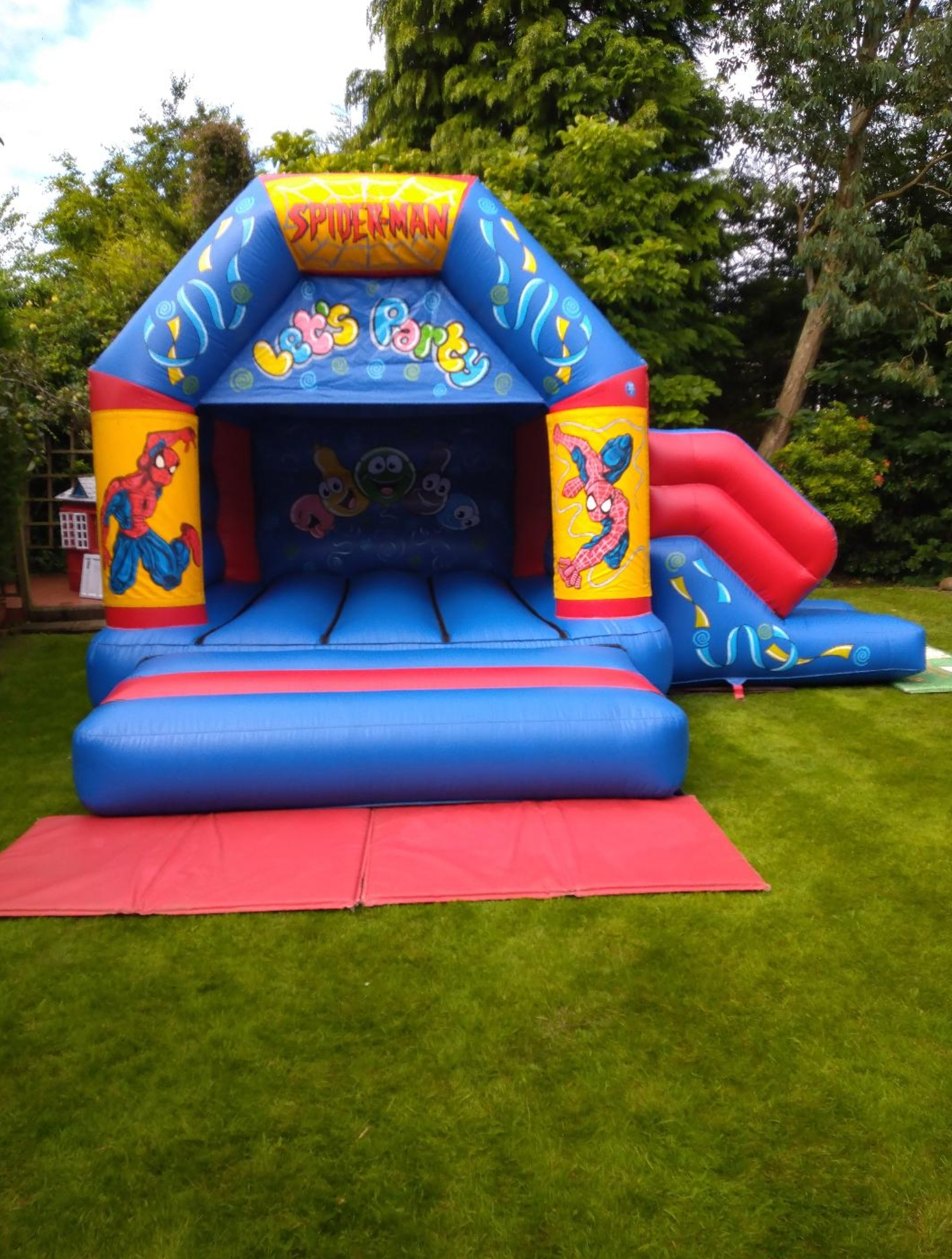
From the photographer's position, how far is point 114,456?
12.1ft

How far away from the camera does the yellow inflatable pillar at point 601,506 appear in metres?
3.86

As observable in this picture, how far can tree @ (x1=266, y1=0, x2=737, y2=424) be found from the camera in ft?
25.4

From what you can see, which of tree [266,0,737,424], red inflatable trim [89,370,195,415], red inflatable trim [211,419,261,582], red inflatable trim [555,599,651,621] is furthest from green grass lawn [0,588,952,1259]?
tree [266,0,737,424]

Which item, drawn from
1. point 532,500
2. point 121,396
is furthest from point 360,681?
point 532,500

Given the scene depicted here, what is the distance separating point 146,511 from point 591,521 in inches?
72.8

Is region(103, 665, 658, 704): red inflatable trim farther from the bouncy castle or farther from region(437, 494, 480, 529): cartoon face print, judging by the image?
region(437, 494, 480, 529): cartoon face print

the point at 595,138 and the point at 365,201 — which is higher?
the point at 595,138

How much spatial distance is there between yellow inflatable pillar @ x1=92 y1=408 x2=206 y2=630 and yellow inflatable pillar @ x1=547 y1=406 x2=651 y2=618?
1553 mm

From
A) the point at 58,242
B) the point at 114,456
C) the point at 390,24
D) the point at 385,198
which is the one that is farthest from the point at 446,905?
the point at 58,242

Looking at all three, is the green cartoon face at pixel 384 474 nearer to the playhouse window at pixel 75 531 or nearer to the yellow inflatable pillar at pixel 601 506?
the yellow inflatable pillar at pixel 601 506

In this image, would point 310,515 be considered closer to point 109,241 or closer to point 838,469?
point 838,469

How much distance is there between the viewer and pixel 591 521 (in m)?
3.89

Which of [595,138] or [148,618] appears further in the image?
[595,138]

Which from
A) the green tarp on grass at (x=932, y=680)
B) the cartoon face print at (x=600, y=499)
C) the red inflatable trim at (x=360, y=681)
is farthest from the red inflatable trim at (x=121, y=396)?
the green tarp on grass at (x=932, y=680)
